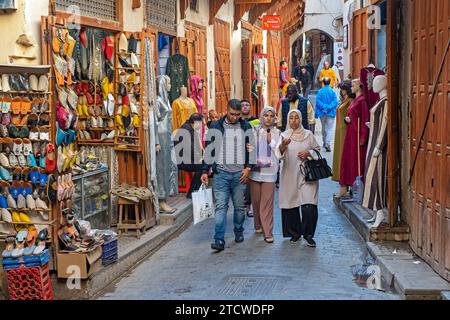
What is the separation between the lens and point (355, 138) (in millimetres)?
10148

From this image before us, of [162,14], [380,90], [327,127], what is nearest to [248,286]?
[380,90]

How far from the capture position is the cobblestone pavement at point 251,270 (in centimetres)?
672

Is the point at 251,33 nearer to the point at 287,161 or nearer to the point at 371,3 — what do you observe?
the point at 371,3

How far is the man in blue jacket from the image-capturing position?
17188mm

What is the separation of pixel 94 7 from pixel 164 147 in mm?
2413

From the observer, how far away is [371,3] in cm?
1092

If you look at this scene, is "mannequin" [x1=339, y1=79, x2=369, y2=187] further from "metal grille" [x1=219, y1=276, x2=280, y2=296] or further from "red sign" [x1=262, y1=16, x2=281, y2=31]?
"red sign" [x1=262, y1=16, x2=281, y2=31]

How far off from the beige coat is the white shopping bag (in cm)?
83

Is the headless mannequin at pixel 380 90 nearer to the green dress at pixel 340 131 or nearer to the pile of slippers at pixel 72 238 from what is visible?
the green dress at pixel 340 131

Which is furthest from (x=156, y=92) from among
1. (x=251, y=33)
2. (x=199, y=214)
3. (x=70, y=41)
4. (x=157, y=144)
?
(x=251, y=33)

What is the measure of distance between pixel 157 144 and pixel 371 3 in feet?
12.3

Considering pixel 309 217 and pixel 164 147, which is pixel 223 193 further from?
pixel 164 147

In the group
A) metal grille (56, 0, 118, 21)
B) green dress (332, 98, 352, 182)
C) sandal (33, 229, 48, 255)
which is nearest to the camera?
sandal (33, 229, 48, 255)

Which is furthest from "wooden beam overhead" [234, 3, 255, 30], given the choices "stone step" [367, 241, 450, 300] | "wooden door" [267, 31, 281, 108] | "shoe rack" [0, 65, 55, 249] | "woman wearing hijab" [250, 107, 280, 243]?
"shoe rack" [0, 65, 55, 249]
